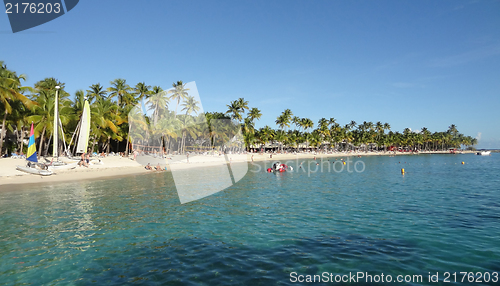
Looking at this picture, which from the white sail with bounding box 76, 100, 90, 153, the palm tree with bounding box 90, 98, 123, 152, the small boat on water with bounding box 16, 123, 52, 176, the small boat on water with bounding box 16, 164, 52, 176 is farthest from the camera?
the palm tree with bounding box 90, 98, 123, 152

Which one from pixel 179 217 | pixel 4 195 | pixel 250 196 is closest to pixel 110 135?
pixel 4 195

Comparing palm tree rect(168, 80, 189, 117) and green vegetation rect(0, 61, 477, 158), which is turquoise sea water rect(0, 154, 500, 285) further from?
palm tree rect(168, 80, 189, 117)

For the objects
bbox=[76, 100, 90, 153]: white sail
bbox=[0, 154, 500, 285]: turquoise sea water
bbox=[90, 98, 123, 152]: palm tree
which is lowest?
bbox=[0, 154, 500, 285]: turquoise sea water

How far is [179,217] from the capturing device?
57.5ft

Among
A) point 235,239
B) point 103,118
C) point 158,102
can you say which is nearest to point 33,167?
point 103,118

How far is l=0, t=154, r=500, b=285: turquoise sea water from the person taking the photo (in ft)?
31.4

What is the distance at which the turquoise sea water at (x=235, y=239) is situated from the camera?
956 cm

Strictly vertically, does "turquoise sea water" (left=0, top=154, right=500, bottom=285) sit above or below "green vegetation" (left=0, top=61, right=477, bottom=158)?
below

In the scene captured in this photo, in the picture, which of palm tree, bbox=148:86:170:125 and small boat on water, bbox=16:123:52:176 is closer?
small boat on water, bbox=16:123:52:176

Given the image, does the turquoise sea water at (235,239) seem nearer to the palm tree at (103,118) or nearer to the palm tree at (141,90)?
the palm tree at (103,118)

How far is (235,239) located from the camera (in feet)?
43.1

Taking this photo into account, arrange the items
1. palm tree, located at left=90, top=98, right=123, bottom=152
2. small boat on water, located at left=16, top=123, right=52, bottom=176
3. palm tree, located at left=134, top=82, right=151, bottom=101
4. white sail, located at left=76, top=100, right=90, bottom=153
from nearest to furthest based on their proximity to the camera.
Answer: small boat on water, located at left=16, top=123, right=52, bottom=176 < white sail, located at left=76, top=100, right=90, bottom=153 < palm tree, located at left=90, top=98, right=123, bottom=152 < palm tree, located at left=134, top=82, right=151, bottom=101

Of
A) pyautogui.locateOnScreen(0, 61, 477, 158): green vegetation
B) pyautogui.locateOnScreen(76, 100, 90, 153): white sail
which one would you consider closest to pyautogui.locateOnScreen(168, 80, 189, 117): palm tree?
pyautogui.locateOnScreen(0, 61, 477, 158): green vegetation

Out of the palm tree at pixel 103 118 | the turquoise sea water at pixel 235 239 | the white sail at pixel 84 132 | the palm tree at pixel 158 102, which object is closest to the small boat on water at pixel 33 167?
the white sail at pixel 84 132
